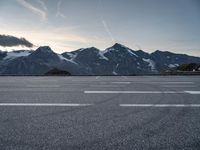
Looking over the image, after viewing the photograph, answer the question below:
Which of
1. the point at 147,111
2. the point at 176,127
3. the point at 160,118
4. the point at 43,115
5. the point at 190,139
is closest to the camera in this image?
the point at 190,139

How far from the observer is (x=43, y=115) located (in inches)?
258

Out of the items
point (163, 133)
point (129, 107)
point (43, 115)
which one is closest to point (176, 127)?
point (163, 133)

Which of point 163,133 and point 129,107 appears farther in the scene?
point 129,107

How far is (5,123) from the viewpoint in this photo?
575cm

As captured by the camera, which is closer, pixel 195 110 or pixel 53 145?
pixel 53 145

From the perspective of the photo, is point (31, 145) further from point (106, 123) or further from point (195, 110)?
point (195, 110)

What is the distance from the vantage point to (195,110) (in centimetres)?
714

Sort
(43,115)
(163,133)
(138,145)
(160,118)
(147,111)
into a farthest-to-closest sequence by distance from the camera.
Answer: (147,111), (43,115), (160,118), (163,133), (138,145)

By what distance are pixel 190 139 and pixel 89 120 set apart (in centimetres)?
225

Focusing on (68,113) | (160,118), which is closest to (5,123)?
(68,113)

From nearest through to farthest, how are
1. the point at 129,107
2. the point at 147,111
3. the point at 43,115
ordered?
the point at 43,115 → the point at 147,111 → the point at 129,107

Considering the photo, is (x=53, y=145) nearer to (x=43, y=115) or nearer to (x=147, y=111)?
(x=43, y=115)

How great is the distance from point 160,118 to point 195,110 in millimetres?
1526

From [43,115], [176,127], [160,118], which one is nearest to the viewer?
[176,127]
